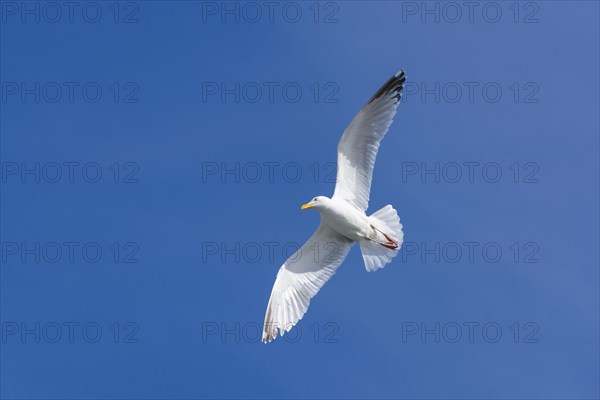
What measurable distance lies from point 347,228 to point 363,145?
1102mm

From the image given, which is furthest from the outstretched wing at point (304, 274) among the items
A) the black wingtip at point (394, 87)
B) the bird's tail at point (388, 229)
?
the black wingtip at point (394, 87)

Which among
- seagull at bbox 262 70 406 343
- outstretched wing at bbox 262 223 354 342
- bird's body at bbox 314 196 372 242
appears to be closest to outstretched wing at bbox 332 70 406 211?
seagull at bbox 262 70 406 343

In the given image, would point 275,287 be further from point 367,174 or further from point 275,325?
point 367,174

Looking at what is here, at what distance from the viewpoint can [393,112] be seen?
1544 cm

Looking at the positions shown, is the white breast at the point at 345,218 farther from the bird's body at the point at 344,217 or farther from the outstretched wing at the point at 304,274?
the outstretched wing at the point at 304,274

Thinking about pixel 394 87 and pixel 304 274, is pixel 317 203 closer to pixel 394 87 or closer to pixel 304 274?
pixel 304 274

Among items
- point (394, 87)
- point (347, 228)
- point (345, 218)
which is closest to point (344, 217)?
point (345, 218)

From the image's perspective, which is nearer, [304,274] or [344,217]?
[344,217]

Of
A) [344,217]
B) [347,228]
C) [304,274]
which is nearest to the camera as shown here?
[344,217]

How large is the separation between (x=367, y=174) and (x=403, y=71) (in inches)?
58.0

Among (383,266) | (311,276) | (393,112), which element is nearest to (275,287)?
(311,276)

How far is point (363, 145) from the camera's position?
15383 millimetres

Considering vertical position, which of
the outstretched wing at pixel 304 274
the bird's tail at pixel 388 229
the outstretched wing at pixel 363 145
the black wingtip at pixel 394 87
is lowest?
the outstretched wing at pixel 304 274

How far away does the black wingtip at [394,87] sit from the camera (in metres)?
15.5
